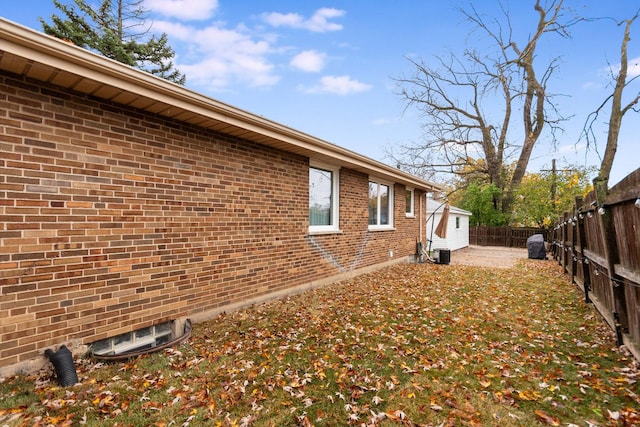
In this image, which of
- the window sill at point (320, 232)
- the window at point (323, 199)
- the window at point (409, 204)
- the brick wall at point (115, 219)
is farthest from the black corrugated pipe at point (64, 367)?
the window at point (409, 204)

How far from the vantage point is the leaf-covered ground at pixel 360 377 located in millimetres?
2669

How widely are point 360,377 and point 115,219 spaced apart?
3377mm

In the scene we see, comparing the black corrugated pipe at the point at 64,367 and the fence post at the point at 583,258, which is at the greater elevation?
the fence post at the point at 583,258

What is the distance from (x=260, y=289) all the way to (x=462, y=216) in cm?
1798

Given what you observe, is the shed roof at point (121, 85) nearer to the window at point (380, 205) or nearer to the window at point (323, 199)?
the window at point (323, 199)

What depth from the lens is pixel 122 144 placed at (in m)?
3.95

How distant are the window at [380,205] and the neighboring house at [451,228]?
5447 mm

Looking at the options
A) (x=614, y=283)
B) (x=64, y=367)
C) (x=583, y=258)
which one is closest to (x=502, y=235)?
(x=583, y=258)

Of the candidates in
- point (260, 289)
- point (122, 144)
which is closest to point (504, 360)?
point (260, 289)

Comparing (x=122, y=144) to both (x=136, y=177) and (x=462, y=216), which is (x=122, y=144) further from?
(x=462, y=216)

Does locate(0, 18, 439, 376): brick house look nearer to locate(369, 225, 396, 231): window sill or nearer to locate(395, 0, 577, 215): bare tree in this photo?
locate(369, 225, 396, 231): window sill

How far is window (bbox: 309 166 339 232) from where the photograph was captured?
7531mm

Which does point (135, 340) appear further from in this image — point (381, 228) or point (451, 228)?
point (451, 228)

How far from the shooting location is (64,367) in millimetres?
3082
